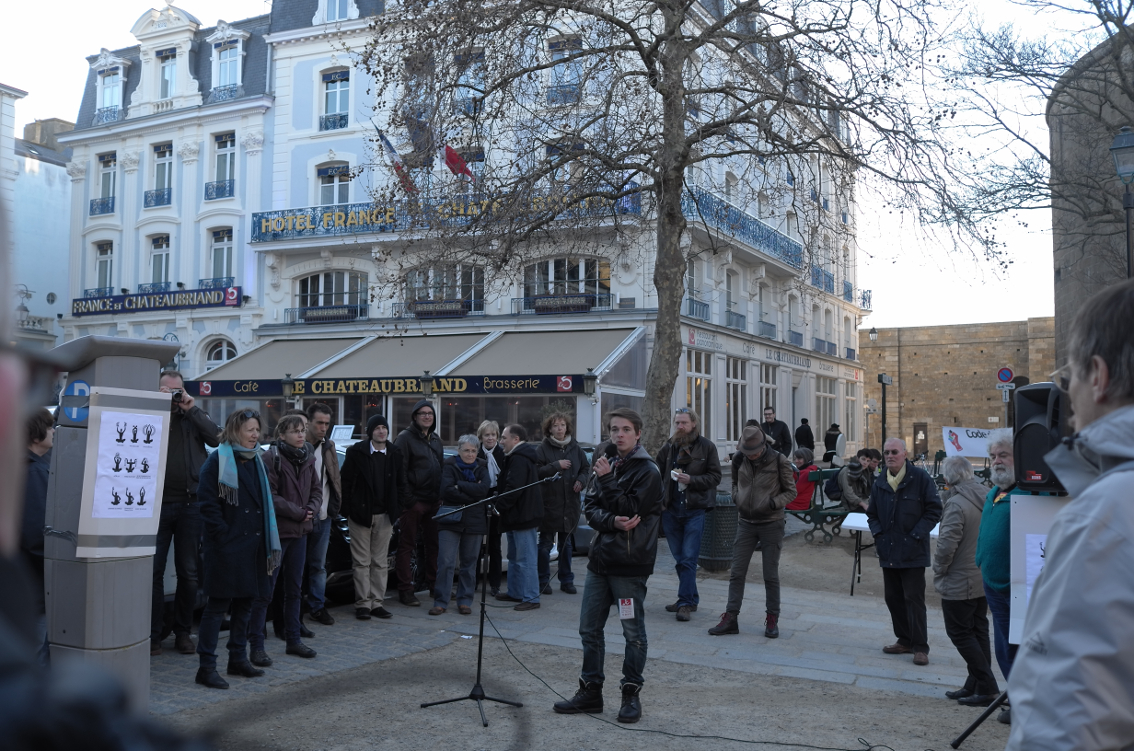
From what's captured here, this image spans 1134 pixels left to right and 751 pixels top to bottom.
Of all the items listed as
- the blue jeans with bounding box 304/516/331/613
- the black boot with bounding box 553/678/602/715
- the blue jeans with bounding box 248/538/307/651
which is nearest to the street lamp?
the black boot with bounding box 553/678/602/715

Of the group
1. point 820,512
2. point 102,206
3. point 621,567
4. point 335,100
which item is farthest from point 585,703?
point 102,206

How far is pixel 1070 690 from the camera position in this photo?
63.4 inches

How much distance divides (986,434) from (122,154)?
2802 cm

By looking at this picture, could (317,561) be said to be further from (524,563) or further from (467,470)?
(524,563)

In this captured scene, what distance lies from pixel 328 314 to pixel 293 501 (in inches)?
827

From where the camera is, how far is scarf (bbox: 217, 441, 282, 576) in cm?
658

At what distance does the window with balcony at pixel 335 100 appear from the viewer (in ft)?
92.2

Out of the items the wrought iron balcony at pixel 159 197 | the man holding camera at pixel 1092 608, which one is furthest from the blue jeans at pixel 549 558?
the wrought iron balcony at pixel 159 197

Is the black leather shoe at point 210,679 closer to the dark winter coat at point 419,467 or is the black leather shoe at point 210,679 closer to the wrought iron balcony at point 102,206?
the dark winter coat at point 419,467

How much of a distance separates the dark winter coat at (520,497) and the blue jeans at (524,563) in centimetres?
10

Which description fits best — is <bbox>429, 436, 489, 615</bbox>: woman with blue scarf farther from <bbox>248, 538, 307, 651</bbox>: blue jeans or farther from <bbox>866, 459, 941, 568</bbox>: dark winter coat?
<bbox>866, 459, 941, 568</bbox>: dark winter coat

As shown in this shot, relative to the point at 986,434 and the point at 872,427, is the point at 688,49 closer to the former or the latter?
the point at 986,434

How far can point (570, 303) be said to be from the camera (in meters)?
24.9

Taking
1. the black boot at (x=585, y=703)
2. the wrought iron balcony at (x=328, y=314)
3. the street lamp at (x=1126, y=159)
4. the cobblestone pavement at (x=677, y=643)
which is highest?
the street lamp at (x=1126, y=159)
